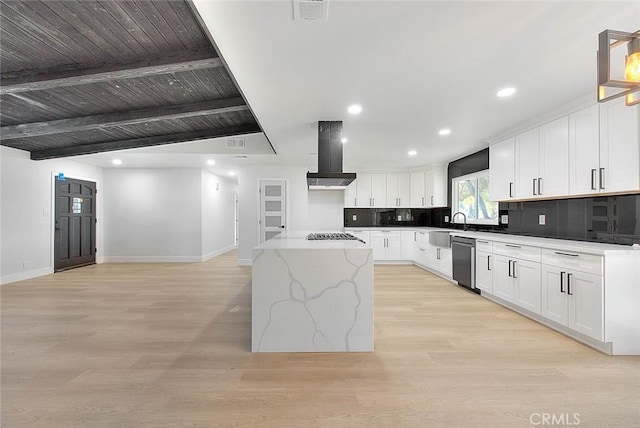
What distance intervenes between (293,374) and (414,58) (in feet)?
8.69

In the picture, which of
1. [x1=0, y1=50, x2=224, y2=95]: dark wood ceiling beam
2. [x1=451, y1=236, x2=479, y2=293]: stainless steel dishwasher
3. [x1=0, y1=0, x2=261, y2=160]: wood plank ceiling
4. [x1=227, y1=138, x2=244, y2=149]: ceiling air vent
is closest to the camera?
[x1=0, y1=0, x2=261, y2=160]: wood plank ceiling

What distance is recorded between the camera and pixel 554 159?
3699 millimetres

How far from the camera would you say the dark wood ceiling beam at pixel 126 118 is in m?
4.31

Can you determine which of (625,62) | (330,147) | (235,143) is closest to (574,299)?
(625,62)

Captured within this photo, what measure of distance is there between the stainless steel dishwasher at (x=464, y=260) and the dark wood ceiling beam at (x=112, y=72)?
4.34 m

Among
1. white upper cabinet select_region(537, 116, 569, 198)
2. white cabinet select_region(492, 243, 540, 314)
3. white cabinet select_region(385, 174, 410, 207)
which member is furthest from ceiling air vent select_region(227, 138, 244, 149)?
white upper cabinet select_region(537, 116, 569, 198)

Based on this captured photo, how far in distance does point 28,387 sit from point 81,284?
3.91 m

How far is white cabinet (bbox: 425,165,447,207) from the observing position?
23.1 feet

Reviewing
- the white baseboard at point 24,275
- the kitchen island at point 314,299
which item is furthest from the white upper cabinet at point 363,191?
the white baseboard at point 24,275

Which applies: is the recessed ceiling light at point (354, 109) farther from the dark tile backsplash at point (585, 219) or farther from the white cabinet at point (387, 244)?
the white cabinet at point (387, 244)

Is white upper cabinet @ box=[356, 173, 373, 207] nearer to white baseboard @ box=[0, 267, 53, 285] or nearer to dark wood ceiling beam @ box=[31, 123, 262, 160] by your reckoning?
dark wood ceiling beam @ box=[31, 123, 262, 160]

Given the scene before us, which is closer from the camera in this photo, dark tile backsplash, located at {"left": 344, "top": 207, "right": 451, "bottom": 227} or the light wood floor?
the light wood floor

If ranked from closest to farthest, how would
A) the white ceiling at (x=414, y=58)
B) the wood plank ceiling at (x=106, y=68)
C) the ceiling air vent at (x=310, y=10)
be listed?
the ceiling air vent at (x=310, y=10), the white ceiling at (x=414, y=58), the wood plank ceiling at (x=106, y=68)

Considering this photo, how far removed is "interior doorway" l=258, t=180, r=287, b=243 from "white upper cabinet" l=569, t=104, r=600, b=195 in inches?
223
